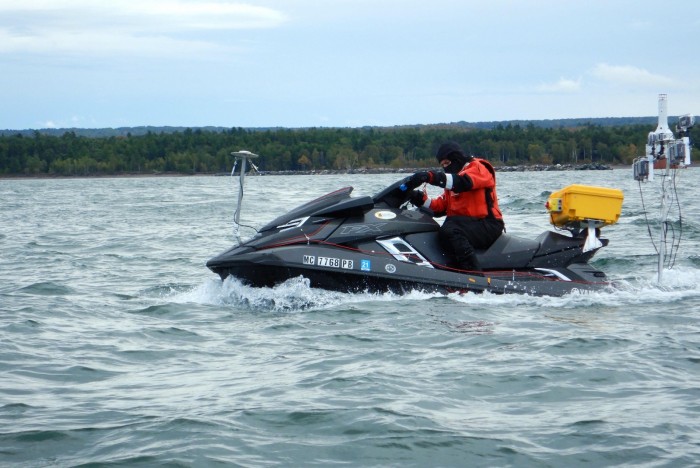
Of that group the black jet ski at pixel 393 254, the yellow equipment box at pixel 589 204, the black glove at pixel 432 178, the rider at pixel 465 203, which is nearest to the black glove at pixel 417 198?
the rider at pixel 465 203

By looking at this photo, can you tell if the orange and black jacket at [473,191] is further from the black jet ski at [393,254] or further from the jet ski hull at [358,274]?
the jet ski hull at [358,274]

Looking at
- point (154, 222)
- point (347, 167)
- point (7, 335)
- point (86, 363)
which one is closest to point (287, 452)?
point (86, 363)

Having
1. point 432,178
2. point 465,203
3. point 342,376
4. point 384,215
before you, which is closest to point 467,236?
point 465,203

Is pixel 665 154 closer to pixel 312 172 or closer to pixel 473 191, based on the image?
pixel 473 191

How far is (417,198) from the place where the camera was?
29.6 ft

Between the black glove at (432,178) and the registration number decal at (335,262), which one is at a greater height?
the black glove at (432,178)

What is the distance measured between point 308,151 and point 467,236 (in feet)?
323

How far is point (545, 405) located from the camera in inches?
212

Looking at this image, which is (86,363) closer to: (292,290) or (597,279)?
(292,290)

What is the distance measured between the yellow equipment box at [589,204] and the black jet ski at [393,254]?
0.01 metres

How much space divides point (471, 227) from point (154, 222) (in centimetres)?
1412

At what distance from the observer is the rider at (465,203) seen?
839 centimetres

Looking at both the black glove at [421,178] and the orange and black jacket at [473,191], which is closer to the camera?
the black glove at [421,178]

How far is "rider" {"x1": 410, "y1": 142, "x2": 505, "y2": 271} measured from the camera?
8.39 metres
